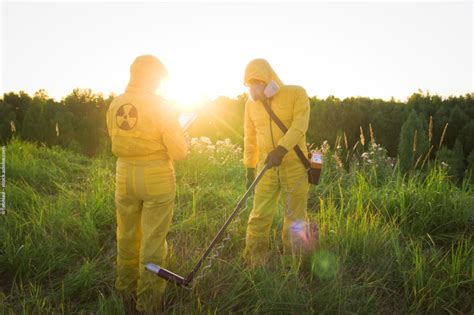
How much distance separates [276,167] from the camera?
10.6 ft

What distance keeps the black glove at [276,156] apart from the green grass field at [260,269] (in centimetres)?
84

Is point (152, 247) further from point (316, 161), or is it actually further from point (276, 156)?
point (316, 161)

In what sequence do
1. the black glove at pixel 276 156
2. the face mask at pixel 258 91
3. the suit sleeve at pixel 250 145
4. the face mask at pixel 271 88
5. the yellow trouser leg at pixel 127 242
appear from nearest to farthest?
the yellow trouser leg at pixel 127 242, the black glove at pixel 276 156, the face mask at pixel 271 88, the face mask at pixel 258 91, the suit sleeve at pixel 250 145

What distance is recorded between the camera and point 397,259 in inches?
114

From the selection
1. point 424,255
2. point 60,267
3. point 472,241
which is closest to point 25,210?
point 60,267

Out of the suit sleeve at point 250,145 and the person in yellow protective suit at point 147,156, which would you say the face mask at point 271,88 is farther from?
the person in yellow protective suit at point 147,156

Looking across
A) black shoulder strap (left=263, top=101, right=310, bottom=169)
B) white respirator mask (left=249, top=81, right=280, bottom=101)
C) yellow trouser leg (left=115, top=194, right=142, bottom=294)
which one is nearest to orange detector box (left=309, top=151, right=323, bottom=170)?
black shoulder strap (left=263, top=101, right=310, bottom=169)

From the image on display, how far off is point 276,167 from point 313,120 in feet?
31.1

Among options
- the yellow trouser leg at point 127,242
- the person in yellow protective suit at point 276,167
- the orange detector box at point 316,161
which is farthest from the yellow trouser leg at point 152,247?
the orange detector box at point 316,161

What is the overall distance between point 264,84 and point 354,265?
1849mm

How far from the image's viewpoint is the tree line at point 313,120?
11469 mm

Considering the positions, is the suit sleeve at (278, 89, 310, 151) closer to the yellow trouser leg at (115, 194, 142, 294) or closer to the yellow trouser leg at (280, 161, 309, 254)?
the yellow trouser leg at (280, 161, 309, 254)

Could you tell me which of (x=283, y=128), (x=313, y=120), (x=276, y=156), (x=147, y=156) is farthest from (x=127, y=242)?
(x=313, y=120)

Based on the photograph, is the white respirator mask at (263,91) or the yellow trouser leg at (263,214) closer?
the white respirator mask at (263,91)
